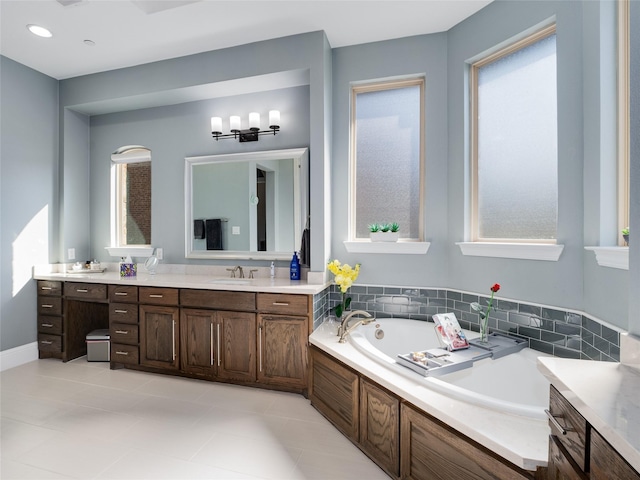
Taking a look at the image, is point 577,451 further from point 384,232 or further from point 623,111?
point 384,232

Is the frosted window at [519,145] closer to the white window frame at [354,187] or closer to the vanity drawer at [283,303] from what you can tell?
the white window frame at [354,187]

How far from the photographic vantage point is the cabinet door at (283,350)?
259cm

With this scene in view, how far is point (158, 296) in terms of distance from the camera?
298 cm

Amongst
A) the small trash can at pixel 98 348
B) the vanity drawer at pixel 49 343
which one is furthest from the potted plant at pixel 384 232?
the vanity drawer at pixel 49 343

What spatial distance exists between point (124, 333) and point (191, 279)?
0.78 m

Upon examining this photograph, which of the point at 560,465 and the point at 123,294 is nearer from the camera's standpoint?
the point at 560,465

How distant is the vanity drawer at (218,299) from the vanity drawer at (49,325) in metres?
1.56

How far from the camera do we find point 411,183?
9.74 feet

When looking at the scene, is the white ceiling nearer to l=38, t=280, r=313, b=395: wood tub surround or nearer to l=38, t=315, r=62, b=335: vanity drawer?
l=38, t=280, r=313, b=395: wood tub surround

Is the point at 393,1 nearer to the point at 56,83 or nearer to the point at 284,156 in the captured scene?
the point at 284,156

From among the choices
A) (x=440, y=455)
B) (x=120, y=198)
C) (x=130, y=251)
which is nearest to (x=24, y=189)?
(x=120, y=198)

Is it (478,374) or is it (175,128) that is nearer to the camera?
(478,374)

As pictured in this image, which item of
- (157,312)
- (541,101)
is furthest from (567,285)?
(157,312)

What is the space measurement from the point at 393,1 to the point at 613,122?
1634 mm
